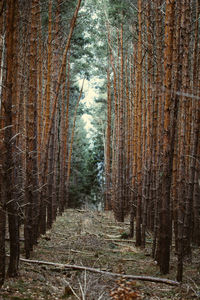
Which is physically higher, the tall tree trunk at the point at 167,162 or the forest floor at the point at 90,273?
the tall tree trunk at the point at 167,162

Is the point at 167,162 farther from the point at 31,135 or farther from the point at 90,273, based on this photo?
the point at 31,135

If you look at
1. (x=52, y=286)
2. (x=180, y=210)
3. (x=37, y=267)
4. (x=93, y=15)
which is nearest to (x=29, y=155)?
(x=37, y=267)

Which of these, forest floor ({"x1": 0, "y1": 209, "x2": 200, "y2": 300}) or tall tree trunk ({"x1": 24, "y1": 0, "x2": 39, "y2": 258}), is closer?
forest floor ({"x1": 0, "y1": 209, "x2": 200, "y2": 300})

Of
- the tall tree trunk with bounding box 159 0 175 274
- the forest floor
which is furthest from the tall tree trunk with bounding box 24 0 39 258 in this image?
the tall tree trunk with bounding box 159 0 175 274

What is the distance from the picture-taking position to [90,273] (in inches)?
196

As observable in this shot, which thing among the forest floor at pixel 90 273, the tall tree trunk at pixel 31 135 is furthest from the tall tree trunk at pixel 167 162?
the tall tree trunk at pixel 31 135

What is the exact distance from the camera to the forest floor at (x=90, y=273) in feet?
13.0

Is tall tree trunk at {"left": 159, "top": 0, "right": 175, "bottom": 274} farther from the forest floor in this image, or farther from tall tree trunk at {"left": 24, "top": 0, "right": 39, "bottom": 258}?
tall tree trunk at {"left": 24, "top": 0, "right": 39, "bottom": 258}

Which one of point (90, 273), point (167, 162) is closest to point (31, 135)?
point (167, 162)

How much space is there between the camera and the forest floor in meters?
3.95

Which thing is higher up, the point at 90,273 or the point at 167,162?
the point at 167,162

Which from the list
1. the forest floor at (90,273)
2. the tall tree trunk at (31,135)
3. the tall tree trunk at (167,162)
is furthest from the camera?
the tall tree trunk at (31,135)

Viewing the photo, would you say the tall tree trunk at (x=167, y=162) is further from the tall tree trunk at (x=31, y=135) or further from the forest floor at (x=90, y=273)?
the tall tree trunk at (x=31, y=135)

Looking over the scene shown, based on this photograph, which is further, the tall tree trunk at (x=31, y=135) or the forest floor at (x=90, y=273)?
the tall tree trunk at (x=31, y=135)
